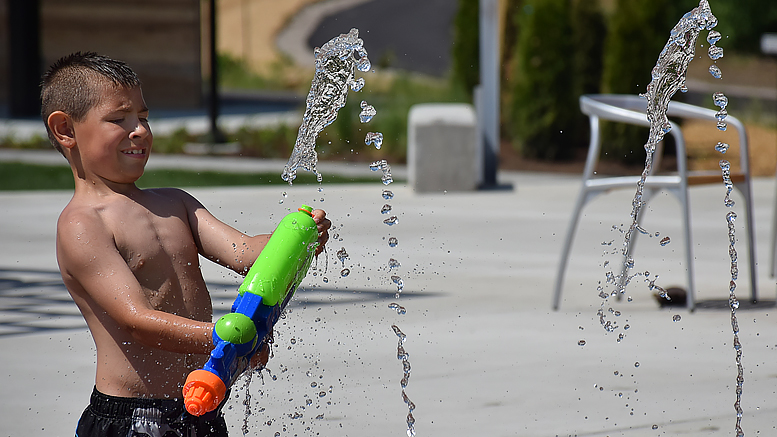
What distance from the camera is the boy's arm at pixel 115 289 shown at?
6.28ft

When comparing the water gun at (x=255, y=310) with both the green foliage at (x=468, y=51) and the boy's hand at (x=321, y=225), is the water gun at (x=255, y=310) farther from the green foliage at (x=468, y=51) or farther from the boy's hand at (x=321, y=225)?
the green foliage at (x=468, y=51)

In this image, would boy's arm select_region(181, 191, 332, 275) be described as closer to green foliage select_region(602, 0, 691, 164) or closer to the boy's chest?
the boy's chest

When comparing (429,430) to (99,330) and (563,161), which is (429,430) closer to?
(99,330)

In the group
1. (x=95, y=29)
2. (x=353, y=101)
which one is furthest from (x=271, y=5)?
(x=353, y=101)

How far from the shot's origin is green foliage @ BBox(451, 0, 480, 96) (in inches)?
623

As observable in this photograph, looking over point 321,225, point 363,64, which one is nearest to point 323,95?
point 363,64

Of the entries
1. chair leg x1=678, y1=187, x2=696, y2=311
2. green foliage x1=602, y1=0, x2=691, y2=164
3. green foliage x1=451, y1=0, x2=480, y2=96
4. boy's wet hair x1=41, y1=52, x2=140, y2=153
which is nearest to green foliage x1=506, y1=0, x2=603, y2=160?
green foliage x1=602, y1=0, x2=691, y2=164

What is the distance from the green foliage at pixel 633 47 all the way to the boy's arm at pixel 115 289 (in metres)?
11.1

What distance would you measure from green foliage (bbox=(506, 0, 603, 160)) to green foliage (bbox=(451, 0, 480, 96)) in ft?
6.35

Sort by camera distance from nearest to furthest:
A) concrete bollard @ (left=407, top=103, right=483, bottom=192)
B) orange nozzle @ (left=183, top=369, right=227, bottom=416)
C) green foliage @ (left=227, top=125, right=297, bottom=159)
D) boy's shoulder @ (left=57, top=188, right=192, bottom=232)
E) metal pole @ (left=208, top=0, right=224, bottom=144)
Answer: orange nozzle @ (left=183, top=369, right=227, bottom=416)
boy's shoulder @ (left=57, top=188, right=192, bottom=232)
concrete bollard @ (left=407, top=103, right=483, bottom=192)
green foliage @ (left=227, top=125, right=297, bottom=159)
metal pole @ (left=208, top=0, right=224, bottom=144)

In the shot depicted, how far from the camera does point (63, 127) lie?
2.09 meters

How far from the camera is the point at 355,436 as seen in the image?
10.6 ft

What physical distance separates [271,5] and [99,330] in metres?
48.3

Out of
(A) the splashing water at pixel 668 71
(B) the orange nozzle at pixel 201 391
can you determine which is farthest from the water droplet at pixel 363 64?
(B) the orange nozzle at pixel 201 391
